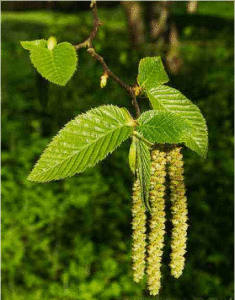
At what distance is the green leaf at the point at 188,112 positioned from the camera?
867mm

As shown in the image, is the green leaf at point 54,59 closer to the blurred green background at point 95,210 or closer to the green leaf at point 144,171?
the green leaf at point 144,171

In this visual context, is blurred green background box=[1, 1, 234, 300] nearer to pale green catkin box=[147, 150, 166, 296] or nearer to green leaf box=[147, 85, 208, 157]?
pale green catkin box=[147, 150, 166, 296]

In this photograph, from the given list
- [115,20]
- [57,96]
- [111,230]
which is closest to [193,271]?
[111,230]

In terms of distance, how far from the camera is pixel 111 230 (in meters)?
3.35

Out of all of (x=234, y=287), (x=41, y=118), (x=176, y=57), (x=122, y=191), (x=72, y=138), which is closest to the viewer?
(x=72, y=138)

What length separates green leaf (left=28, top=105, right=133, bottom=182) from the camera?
2.51 feet

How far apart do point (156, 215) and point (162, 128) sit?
171 millimetres

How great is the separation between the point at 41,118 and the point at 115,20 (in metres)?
6.85

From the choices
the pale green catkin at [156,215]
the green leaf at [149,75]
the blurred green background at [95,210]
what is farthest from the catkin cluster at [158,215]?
the blurred green background at [95,210]

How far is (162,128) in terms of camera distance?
795 mm

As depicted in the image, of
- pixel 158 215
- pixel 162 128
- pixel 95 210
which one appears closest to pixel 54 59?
pixel 162 128

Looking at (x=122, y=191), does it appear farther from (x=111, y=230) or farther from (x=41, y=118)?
(x=41, y=118)

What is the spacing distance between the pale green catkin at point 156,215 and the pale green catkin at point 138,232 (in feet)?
0.07

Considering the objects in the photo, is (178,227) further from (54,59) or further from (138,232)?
(54,59)
